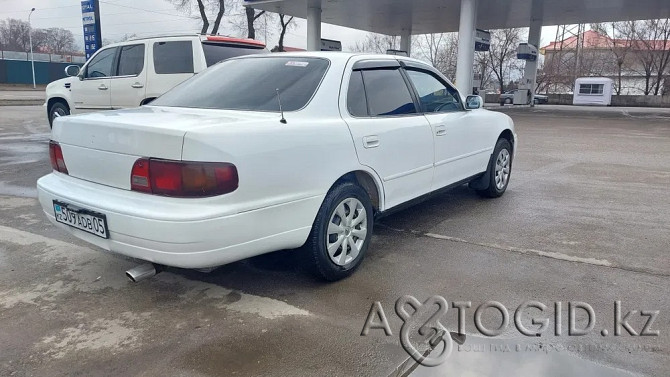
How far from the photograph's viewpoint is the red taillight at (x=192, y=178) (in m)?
2.69

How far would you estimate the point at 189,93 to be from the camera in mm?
3934

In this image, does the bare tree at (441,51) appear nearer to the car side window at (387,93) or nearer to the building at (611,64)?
the building at (611,64)

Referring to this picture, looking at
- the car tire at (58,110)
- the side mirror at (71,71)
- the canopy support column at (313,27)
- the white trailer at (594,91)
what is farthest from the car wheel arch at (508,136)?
the white trailer at (594,91)

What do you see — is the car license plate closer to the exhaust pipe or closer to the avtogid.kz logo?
the exhaust pipe

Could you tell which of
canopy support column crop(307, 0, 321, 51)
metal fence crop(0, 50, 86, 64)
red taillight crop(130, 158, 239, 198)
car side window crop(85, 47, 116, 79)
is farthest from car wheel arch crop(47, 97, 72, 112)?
metal fence crop(0, 50, 86, 64)

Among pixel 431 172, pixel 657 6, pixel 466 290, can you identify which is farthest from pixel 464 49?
pixel 466 290

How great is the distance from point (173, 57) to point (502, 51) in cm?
4541

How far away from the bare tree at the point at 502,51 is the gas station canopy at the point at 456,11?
63.0 feet

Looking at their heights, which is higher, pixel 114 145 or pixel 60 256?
pixel 114 145

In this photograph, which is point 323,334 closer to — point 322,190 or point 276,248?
point 276,248

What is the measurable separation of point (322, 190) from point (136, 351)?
1.43 m

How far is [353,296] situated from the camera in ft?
10.9

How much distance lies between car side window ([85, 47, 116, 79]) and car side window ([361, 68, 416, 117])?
21.0 feet

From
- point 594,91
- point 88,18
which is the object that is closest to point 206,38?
point 88,18
